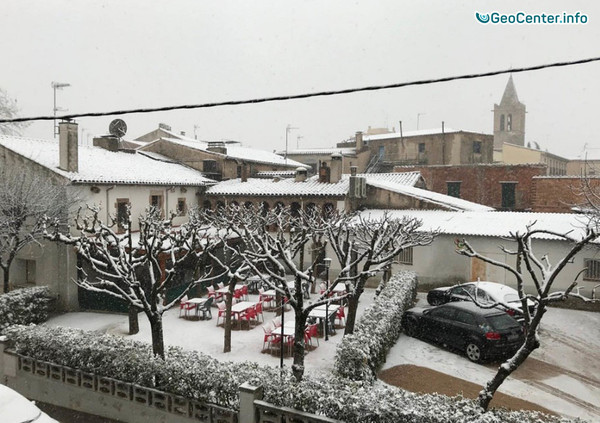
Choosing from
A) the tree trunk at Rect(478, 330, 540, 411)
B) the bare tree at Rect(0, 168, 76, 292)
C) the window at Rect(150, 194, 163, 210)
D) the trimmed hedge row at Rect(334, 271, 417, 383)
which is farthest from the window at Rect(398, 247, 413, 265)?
the bare tree at Rect(0, 168, 76, 292)

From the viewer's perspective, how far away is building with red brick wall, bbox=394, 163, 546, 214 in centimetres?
3466

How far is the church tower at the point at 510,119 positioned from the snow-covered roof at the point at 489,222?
4922 centimetres

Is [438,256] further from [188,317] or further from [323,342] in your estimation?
[188,317]

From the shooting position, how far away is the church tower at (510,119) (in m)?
67.7

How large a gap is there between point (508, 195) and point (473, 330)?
2619cm

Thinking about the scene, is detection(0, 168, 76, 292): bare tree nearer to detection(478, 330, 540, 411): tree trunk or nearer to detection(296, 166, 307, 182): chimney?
detection(296, 166, 307, 182): chimney

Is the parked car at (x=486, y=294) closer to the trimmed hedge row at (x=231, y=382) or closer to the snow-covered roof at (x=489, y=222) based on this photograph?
the snow-covered roof at (x=489, y=222)

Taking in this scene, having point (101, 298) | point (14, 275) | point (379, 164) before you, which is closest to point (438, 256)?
point (101, 298)

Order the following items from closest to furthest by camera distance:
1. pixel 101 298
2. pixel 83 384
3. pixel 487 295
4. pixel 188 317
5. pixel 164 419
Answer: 1. pixel 164 419
2. pixel 83 384
3. pixel 487 295
4. pixel 188 317
5. pixel 101 298

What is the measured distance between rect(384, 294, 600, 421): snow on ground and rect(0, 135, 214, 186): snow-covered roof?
14655 mm

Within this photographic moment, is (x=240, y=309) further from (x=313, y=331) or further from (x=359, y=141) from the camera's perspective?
(x=359, y=141)

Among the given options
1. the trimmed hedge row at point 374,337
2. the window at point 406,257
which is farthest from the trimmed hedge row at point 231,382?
the window at point 406,257

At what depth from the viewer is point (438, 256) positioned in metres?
21.7

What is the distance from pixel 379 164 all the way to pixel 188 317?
3329cm
